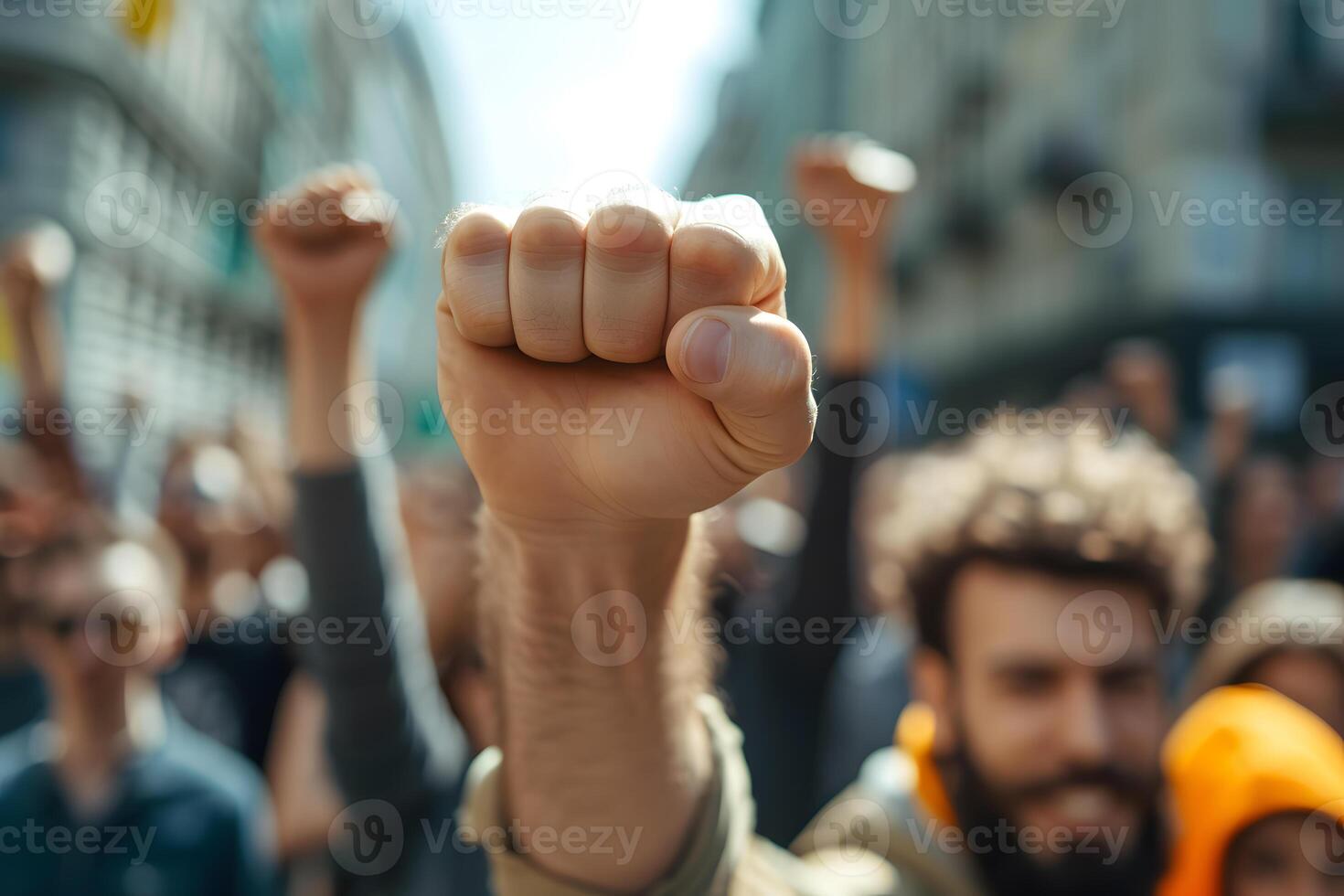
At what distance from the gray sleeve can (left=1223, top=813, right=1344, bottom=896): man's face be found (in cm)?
149

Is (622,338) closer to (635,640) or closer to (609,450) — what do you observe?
(609,450)

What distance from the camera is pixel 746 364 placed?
2.20 feet

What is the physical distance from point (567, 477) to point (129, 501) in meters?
2.91

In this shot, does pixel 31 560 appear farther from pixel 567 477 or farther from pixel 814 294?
pixel 814 294

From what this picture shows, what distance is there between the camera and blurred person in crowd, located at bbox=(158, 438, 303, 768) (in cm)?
268

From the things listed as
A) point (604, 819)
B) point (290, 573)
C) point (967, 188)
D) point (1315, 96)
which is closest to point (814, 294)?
point (967, 188)

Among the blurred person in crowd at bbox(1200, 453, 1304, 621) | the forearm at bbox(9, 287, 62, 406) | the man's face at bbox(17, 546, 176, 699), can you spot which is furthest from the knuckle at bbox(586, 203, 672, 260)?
the blurred person in crowd at bbox(1200, 453, 1304, 621)

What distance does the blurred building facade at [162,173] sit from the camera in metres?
12.0

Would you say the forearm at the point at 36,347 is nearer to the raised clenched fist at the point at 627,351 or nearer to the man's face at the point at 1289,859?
the raised clenched fist at the point at 627,351

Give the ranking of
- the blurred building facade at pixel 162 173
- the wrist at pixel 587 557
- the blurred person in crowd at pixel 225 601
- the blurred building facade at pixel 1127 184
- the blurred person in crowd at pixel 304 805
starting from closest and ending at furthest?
the wrist at pixel 587 557 < the blurred person in crowd at pixel 304 805 < the blurred person in crowd at pixel 225 601 < the blurred building facade at pixel 162 173 < the blurred building facade at pixel 1127 184

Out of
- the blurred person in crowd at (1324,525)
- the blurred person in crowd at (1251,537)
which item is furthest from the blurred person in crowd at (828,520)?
the blurred person in crowd at (1324,525)

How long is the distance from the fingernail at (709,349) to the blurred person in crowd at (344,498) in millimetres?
1090

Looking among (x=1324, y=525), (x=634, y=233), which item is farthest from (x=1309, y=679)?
(x=1324, y=525)

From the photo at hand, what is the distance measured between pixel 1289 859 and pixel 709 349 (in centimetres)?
162
